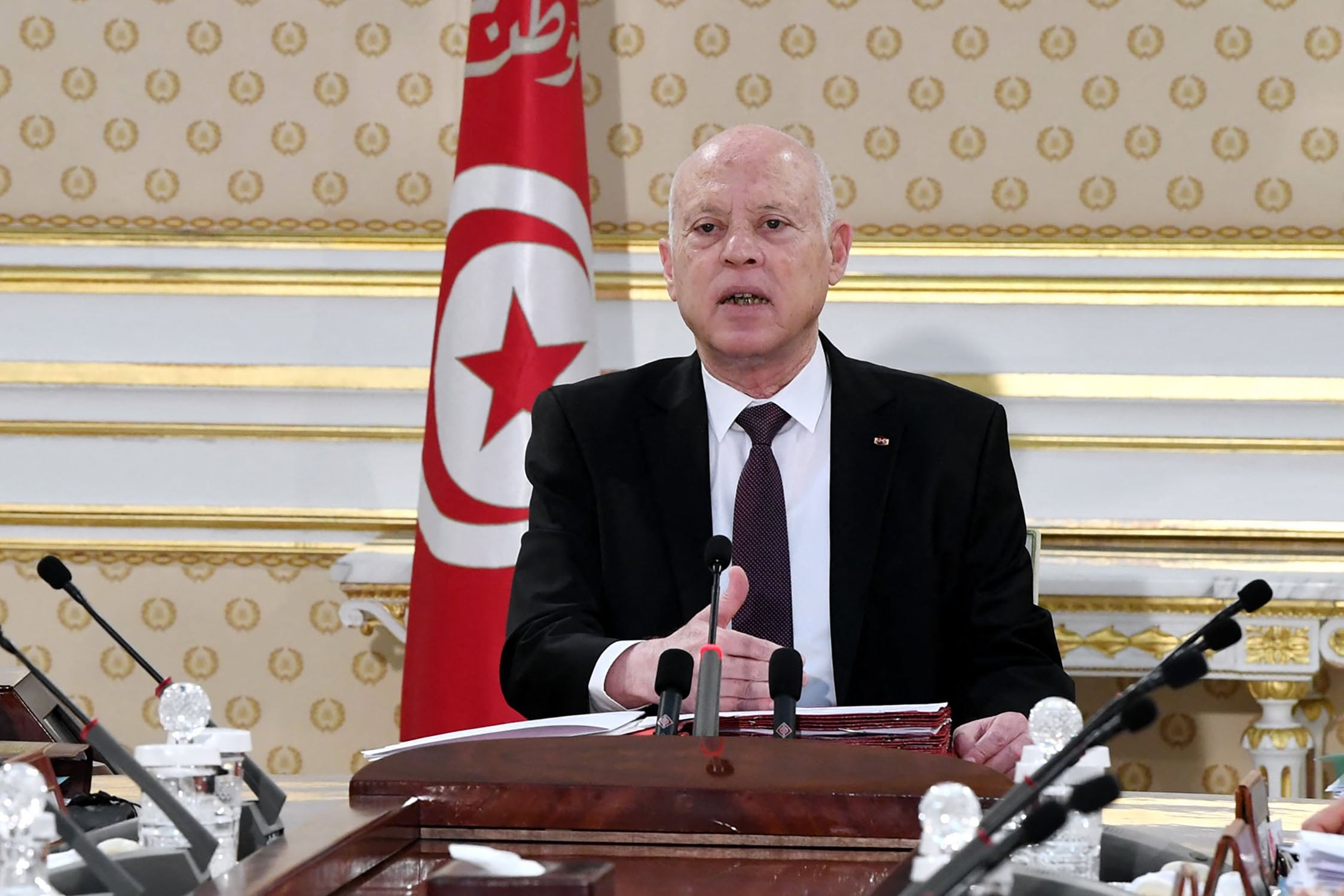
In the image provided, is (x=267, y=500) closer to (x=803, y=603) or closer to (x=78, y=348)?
(x=78, y=348)

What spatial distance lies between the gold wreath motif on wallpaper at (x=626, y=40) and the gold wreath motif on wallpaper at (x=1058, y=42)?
3.16ft

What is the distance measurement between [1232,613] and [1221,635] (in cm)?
3

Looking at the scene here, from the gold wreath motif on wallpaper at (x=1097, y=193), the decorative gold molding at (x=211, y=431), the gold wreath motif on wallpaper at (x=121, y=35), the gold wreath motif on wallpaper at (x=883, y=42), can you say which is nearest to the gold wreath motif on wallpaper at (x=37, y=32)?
the gold wreath motif on wallpaper at (x=121, y=35)

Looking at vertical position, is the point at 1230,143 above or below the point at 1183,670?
above

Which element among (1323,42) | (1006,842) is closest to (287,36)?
(1323,42)

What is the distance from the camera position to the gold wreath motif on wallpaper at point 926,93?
372 centimetres

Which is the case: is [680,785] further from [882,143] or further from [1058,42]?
[1058,42]

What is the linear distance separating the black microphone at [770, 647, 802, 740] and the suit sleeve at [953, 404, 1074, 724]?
653mm

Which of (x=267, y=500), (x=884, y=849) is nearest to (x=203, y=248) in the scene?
(x=267, y=500)

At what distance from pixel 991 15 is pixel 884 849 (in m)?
2.82

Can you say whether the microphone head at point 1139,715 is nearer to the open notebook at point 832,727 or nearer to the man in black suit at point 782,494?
the open notebook at point 832,727

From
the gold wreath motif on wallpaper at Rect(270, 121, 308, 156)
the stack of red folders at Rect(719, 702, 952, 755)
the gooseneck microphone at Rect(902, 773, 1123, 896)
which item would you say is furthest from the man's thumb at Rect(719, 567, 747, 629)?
the gold wreath motif on wallpaper at Rect(270, 121, 308, 156)

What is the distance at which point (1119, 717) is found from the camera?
3.27 feet

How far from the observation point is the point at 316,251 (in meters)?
3.82
